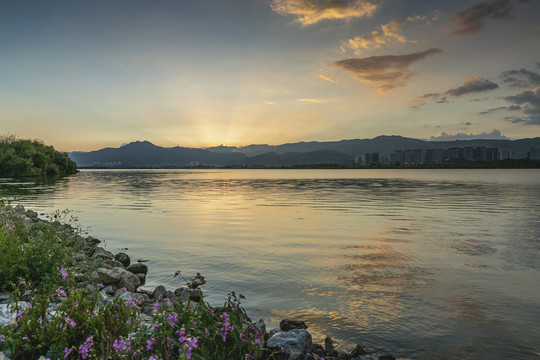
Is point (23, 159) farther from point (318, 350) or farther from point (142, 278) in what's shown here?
point (318, 350)

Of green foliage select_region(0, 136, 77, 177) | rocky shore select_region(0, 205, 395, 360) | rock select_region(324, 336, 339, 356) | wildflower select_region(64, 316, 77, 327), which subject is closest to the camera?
wildflower select_region(64, 316, 77, 327)

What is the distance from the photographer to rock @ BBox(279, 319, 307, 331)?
9.42 m

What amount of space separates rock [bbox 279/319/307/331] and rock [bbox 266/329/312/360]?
179cm

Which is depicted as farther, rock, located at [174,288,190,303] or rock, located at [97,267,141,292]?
rock, located at [97,267,141,292]

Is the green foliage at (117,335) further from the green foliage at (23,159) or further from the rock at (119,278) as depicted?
the green foliage at (23,159)

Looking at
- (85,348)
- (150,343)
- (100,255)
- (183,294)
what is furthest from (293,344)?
(100,255)

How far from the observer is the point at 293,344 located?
7.23 m

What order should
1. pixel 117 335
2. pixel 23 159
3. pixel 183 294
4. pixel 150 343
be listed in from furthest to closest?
1. pixel 23 159
2. pixel 183 294
3. pixel 117 335
4. pixel 150 343

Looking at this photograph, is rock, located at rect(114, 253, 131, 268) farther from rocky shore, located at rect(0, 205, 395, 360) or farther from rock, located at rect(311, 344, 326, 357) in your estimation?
rock, located at rect(311, 344, 326, 357)

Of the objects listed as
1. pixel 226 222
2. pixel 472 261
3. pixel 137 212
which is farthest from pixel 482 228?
pixel 137 212

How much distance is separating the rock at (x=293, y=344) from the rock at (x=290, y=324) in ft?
5.88

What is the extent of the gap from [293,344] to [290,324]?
236cm

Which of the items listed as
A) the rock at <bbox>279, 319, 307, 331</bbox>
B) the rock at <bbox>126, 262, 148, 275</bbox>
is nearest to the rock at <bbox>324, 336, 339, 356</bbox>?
the rock at <bbox>279, 319, 307, 331</bbox>

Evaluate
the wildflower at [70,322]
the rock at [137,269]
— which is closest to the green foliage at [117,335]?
the wildflower at [70,322]
